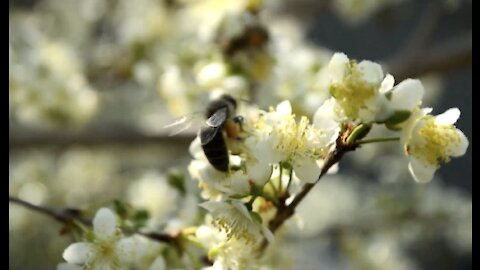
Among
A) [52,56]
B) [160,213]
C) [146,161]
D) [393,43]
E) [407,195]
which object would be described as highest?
[52,56]

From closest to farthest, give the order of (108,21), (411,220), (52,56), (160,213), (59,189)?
(160,213) → (52,56) → (411,220) → (59,189) → (108,21)

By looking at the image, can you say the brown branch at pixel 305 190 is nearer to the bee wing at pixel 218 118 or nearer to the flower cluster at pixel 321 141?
the flower cluster at pixel 321 141

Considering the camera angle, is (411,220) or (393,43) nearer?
(411,220)

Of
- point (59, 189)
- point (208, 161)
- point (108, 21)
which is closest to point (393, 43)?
point (108, 21)

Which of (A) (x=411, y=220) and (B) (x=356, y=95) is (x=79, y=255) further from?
(A) (x=411, y=220)

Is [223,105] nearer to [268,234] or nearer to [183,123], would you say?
[183,123]

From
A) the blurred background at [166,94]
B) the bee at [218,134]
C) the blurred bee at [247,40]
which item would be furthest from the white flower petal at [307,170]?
the blurred bee at [247,40]
